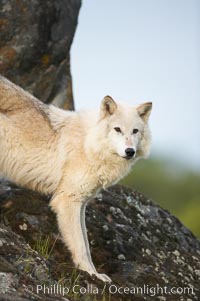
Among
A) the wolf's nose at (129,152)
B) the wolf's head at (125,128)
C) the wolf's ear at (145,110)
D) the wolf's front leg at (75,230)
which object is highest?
the wolf's ear at (145,110)

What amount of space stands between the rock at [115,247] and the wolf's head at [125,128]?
144 centimetres

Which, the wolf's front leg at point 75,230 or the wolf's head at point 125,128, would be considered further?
the wolf's head at point 125,128

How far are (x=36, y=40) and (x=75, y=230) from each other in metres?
3.82

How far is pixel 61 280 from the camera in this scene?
24.0 feet

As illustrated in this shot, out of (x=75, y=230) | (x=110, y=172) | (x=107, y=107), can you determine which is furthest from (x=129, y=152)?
(x=75, y=230)

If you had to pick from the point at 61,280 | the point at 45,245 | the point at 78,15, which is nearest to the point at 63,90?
the point at 78,15

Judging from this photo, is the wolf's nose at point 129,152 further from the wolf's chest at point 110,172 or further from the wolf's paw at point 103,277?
the wolf's paw at point 103,277

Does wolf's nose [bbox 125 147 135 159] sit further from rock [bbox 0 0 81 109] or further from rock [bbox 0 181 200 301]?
rock [bbox 0 0 81 109]

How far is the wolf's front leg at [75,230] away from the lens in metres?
8.66

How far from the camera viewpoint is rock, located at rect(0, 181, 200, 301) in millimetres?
7537

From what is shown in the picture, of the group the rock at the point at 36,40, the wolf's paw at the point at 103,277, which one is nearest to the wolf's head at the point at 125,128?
the wolf's paw at the point at 103,277

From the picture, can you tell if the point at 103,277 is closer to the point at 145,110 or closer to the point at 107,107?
the point at 107,107

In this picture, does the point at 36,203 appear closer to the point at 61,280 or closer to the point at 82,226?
the point at 82,226

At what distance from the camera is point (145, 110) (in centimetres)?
934
